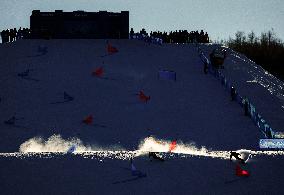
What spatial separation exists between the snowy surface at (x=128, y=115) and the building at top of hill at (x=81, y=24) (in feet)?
13.8

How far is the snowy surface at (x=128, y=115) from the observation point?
54.2 feet

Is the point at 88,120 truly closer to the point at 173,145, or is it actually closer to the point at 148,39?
the point at 173,145

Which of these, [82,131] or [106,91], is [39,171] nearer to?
[82,131]

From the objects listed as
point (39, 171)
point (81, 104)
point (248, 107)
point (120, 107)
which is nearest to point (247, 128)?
point (248, 107)

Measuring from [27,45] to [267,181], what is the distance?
24865 mm

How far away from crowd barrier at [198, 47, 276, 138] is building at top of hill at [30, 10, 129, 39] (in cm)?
1060

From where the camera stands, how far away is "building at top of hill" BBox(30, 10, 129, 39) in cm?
4394

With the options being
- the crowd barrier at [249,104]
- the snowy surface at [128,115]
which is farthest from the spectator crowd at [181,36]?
the crowd barrier at [249,104]

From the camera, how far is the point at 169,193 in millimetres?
15805

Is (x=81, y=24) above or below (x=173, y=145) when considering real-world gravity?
above

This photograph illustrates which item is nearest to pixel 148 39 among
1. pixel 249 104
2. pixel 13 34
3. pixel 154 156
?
pixel 13 34

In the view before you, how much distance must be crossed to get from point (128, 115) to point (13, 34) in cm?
2014

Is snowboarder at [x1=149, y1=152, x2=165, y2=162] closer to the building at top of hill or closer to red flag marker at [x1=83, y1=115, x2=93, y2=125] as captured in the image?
red flag marker at [x1=83, y1=115, x2=93, y2=125]

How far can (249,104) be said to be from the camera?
24531 millimetres
